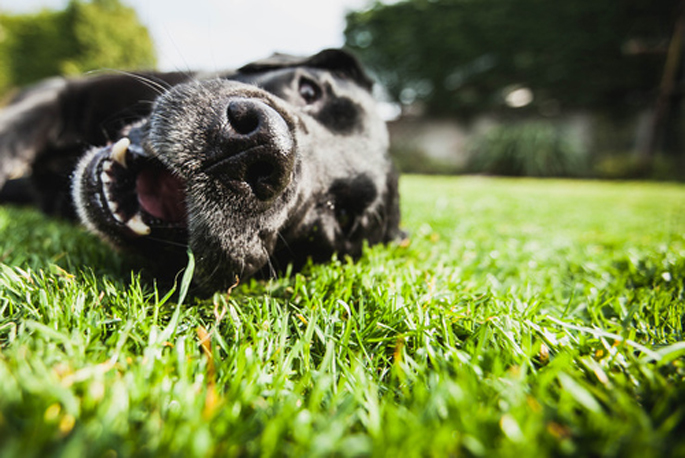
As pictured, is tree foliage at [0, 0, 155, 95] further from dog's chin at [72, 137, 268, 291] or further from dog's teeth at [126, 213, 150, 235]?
dog's teeth at [126, 213, 150, 235]

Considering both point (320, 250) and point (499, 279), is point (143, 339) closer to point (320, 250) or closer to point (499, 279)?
point (320, 250)

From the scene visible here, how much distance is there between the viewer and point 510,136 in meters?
16.1

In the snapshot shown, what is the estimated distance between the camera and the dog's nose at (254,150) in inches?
49.7

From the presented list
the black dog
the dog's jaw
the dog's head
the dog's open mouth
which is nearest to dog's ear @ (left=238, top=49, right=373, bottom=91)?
the black dog

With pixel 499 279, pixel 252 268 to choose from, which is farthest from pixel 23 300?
pixel 499 279

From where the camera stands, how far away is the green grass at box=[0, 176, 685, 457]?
63 cm

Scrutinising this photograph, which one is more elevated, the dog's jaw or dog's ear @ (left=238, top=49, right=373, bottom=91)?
dog's ear @ (left=238, top=49, right=373, bottom=91)

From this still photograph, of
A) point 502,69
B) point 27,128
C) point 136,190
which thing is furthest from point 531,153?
point 136,190

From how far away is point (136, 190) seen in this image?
64.6 inches

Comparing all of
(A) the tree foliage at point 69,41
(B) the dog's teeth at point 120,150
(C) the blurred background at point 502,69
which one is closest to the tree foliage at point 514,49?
(C) the blurred background at point 502,69

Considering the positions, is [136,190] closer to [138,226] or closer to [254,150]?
[138,226]

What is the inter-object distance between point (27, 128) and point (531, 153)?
54.0 ft

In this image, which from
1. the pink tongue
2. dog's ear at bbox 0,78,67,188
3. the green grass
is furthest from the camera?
dog's ear at bbox 0,78,67,188

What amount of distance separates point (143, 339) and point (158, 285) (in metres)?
0.45
